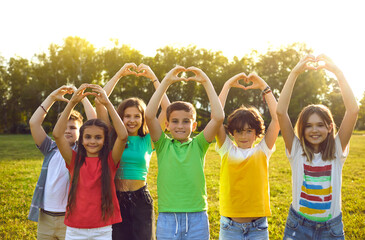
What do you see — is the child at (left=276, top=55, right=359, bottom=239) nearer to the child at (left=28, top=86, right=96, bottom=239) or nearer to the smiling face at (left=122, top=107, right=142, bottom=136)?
the smiling face at (left=122, top=107, right=142, bottom=136)

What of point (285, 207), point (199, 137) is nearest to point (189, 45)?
point (285, 207)

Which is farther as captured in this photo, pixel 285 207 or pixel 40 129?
pixel 285 207

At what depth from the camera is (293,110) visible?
4109cm

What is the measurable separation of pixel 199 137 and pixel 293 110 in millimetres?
40577

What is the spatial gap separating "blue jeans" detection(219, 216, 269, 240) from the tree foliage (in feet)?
104

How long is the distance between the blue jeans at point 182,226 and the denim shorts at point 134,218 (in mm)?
420

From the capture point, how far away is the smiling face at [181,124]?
312 centimetres

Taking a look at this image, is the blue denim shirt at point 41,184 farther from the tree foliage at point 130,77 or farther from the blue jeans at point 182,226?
the tree foliage at point 130,77

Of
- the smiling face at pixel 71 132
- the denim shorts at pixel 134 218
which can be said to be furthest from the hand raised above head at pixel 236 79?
the smiling face at pixel 71 132

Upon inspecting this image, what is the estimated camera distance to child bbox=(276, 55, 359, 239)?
111 inches

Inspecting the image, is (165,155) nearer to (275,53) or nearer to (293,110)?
(293,110)

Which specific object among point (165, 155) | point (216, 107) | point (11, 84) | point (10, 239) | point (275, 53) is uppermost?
point (275, 53)

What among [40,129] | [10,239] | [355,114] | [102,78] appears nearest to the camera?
[355,114]

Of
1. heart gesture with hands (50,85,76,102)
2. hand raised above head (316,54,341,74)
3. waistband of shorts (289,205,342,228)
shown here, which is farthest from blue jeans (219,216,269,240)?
heart gesture with hands (50,85,76,102)
